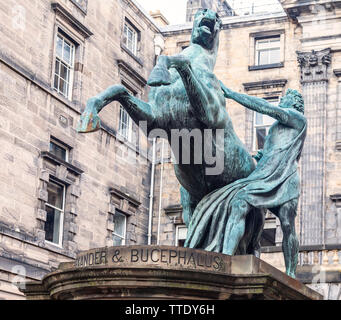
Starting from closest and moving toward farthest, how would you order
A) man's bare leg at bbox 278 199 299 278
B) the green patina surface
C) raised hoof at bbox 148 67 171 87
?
raised hoof at bbox 148 67 171 87 < the green patina surface < man's bare leg at bbox 278 199 299 278

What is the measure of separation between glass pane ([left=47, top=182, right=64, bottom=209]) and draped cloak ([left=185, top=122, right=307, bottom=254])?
1600 centimetres

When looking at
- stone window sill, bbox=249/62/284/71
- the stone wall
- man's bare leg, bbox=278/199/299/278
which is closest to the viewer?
man's bare leg, bbox=278/199/299/278

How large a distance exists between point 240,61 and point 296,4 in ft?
9.35

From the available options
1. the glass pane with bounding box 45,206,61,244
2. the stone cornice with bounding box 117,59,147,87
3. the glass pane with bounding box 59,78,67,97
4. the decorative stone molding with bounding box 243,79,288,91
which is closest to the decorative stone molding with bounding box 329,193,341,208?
the decorative stone molding with bounding box 243,79,288,91

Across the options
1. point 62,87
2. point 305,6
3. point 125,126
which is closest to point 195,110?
point 62,87

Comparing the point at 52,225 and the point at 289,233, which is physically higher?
the point at 52,225

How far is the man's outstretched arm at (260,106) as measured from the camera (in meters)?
9.55

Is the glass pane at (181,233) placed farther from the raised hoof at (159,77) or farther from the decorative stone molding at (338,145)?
the raised hoof at (159,77)

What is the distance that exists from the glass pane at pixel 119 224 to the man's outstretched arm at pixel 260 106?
63.1 ft

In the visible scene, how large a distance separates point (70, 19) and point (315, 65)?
806 cm

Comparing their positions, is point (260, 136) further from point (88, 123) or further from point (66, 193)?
point (88, 123)

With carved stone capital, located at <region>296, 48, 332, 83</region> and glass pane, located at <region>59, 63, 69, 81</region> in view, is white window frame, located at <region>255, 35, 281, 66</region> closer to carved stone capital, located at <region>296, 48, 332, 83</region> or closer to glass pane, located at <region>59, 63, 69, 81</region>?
carved stone capital, located at <region>296, 48, 332, 83</region>

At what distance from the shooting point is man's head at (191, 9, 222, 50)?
968 centimetres

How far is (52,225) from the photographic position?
2508 centimetres
